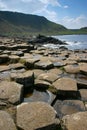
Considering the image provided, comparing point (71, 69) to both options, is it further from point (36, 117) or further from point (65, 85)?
point (36, 117)

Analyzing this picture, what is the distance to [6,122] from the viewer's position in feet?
7.45

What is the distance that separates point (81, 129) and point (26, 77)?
1.44 m

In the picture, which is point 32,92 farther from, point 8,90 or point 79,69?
point 79,69

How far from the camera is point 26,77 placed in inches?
133

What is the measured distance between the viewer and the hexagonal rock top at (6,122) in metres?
2.19

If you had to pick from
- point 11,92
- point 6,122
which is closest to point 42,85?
point 11,92

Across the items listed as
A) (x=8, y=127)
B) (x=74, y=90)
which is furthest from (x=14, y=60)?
(x=8, y=127)

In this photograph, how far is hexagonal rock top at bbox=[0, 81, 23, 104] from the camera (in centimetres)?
282

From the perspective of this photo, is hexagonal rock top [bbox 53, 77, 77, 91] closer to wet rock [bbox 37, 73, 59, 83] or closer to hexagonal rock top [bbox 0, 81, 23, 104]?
wet rock [bbox 37, 73, 59, 83]

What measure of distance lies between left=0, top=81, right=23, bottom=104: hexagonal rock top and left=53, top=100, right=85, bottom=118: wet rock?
0.55 meters

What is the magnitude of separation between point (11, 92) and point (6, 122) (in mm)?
751

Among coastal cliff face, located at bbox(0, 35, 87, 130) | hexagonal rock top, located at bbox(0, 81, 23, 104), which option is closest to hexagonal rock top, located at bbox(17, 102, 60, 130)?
coastal cliff face, located at bbox(0, 35, 87, 130)

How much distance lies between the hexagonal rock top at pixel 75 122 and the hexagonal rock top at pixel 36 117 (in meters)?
0.10

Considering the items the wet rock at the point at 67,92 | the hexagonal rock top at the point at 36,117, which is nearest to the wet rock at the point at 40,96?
the wet rock at the point at 67,92
